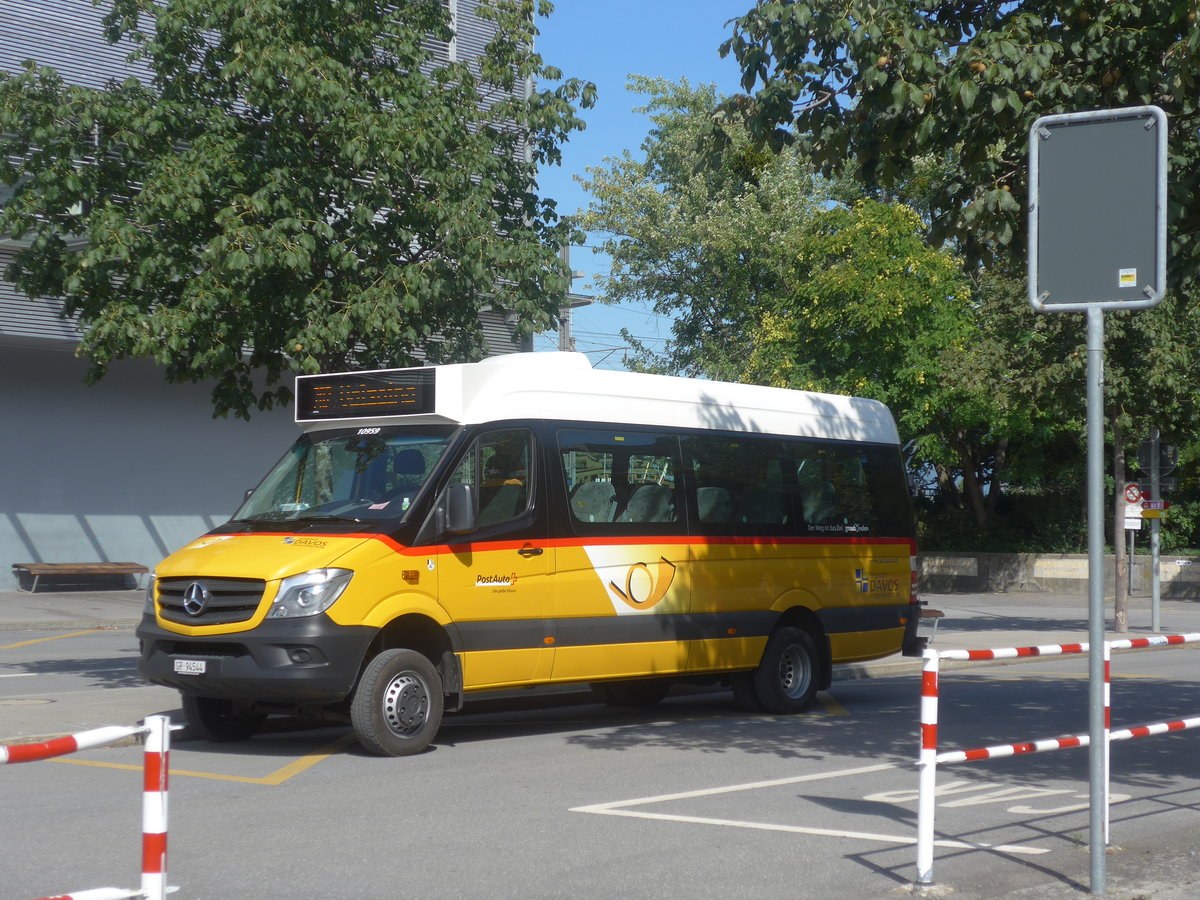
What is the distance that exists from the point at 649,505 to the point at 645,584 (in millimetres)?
650

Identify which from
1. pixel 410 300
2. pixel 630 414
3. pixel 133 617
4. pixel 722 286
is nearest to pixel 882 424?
pixel 630 414

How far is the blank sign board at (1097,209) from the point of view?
6227 mm

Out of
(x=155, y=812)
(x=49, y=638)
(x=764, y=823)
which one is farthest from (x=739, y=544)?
(x=49, y=638)

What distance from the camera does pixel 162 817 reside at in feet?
13.4

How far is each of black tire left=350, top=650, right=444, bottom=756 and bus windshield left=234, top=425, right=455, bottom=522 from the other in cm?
103

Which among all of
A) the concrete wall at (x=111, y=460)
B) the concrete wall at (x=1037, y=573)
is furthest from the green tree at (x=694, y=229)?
the concrete wall at (x=111, y=460)

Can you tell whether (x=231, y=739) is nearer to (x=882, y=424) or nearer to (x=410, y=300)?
(x=410, y=300)

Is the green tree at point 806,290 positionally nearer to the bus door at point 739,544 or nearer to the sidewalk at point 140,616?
the sidewalk at point 140,616

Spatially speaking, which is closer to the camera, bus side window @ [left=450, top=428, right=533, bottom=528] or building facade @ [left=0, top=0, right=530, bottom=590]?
bus side window @ [left=450, top=428, right=533, bottom=528]

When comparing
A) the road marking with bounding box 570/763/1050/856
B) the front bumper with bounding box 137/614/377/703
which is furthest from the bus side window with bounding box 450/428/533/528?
the road marking with bounding box 570/763/1050/856

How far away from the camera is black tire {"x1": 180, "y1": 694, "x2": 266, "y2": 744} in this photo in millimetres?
10672

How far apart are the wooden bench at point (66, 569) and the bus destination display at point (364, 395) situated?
16722mm

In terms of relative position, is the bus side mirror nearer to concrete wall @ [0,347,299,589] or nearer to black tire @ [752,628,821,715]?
black tire @ [752,628,821,715]

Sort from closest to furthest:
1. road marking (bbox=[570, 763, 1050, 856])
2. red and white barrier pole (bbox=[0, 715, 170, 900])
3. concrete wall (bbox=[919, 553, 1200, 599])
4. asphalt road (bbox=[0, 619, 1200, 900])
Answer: red and white barrier pole (bbox=[0, 715, 170, 900]) → asphalt road (bbox=[0, 619, 1200, 900]) → road marking (bbox=[570, 763, 1050, 856]) → concrete wall (bbox=[919, 553, 1200, 599])
